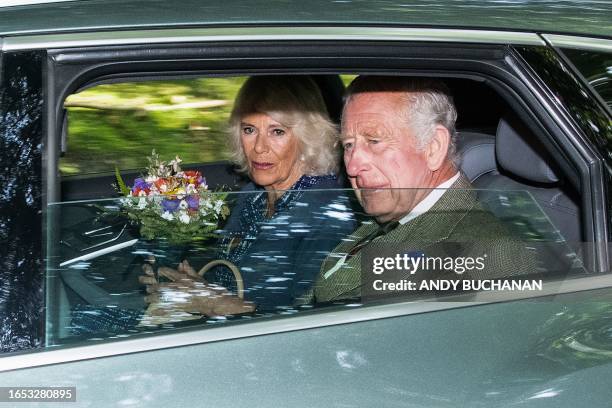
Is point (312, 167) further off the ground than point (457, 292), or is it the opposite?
point (312, 167)

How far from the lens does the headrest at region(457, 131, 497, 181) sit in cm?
298

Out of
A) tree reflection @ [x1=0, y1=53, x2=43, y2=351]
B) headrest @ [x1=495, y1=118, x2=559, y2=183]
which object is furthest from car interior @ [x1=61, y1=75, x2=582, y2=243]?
tree reflection @ [x1=0, y1=53, x2=43, y2=351]

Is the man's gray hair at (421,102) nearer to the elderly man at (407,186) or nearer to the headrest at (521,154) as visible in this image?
the elderly man at (407,186)

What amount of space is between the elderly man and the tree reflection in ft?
1.57

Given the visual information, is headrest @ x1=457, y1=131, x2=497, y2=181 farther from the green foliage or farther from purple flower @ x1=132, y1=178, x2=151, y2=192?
the green foliage

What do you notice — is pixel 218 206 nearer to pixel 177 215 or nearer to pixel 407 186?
pixel 177 215

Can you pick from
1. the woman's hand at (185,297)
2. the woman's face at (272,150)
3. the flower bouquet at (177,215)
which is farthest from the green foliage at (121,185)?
the woman's hand at (185,297)

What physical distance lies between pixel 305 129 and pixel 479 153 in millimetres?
526

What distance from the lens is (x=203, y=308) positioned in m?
1.86

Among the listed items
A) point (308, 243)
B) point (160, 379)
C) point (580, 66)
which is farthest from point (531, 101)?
point (160, 379)

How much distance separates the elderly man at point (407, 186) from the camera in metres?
1.96

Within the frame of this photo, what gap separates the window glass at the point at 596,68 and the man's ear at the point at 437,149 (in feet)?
1.70

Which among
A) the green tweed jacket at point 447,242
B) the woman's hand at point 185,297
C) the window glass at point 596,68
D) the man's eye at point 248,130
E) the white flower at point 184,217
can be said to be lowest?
the woman's hand at point 185,297

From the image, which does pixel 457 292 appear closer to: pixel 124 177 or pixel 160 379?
pixel 160 379
